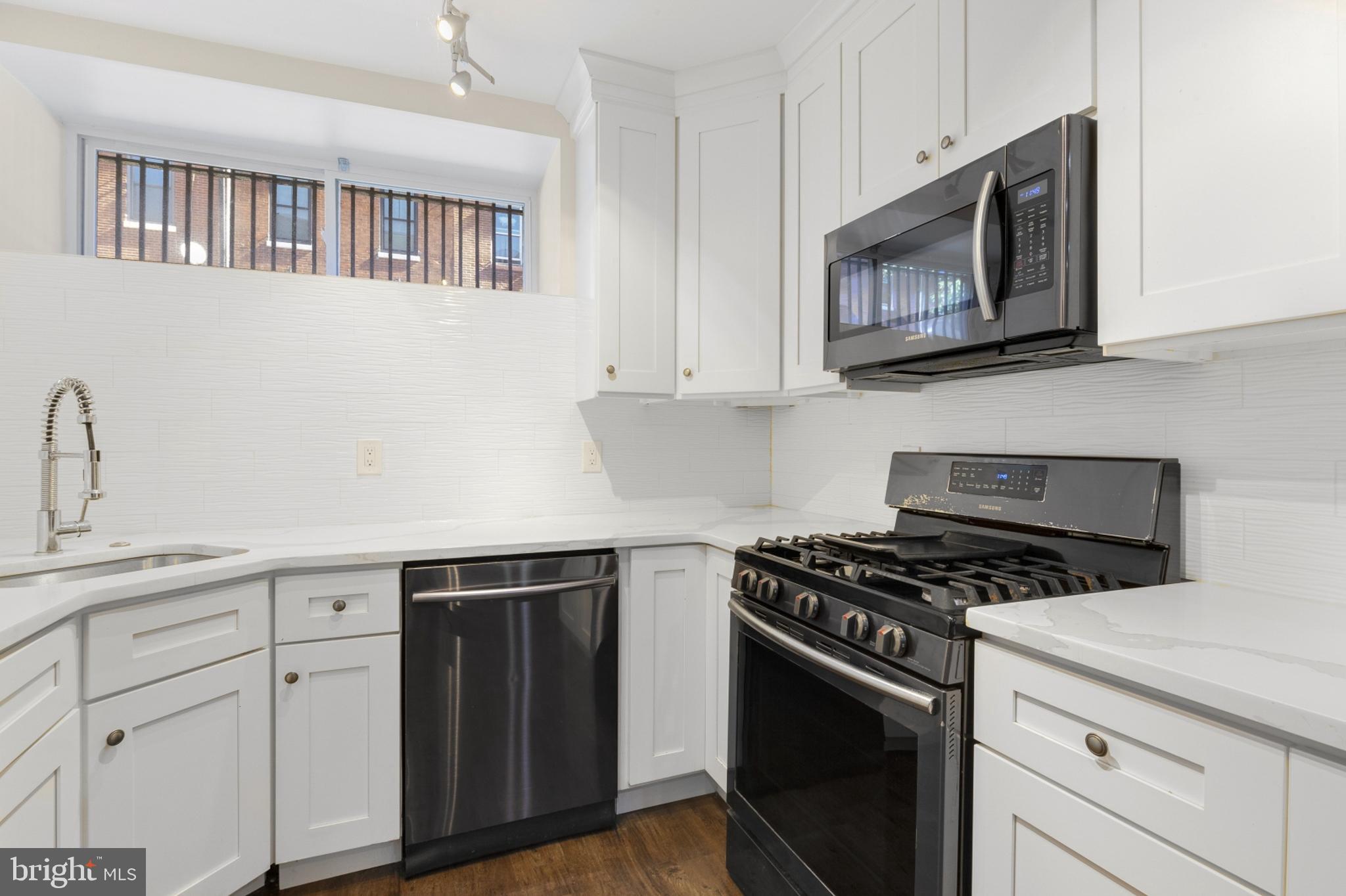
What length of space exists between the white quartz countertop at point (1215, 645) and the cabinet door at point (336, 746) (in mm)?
1501

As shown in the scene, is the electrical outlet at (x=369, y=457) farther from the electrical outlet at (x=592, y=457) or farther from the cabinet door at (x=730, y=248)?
the cabinet door at (x=730, y=248)

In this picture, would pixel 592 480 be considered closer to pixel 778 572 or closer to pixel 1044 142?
pixel 778 572

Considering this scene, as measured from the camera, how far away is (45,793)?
1.18 m

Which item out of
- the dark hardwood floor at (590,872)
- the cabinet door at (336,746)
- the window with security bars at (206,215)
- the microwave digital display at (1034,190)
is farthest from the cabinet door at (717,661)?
the window with security bars at (206,215)

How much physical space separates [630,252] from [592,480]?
0.86m

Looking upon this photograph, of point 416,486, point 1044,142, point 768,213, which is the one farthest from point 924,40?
point 416,486

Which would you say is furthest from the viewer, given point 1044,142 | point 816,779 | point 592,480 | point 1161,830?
point 592,480

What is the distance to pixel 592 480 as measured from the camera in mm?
2520

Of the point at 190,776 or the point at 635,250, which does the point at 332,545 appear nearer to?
the point at 190,776

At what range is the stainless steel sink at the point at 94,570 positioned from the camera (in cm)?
159

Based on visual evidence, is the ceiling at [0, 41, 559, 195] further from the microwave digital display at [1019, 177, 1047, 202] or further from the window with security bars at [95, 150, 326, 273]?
the microwave digital display at [1019, 177, 1047, 202]

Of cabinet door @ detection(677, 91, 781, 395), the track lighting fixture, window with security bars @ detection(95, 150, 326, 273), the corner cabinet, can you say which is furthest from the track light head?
window with security bars @ detection(95, 150, 326, 273)

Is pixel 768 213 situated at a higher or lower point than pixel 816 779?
higher

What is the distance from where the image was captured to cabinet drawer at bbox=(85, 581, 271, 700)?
134cm
